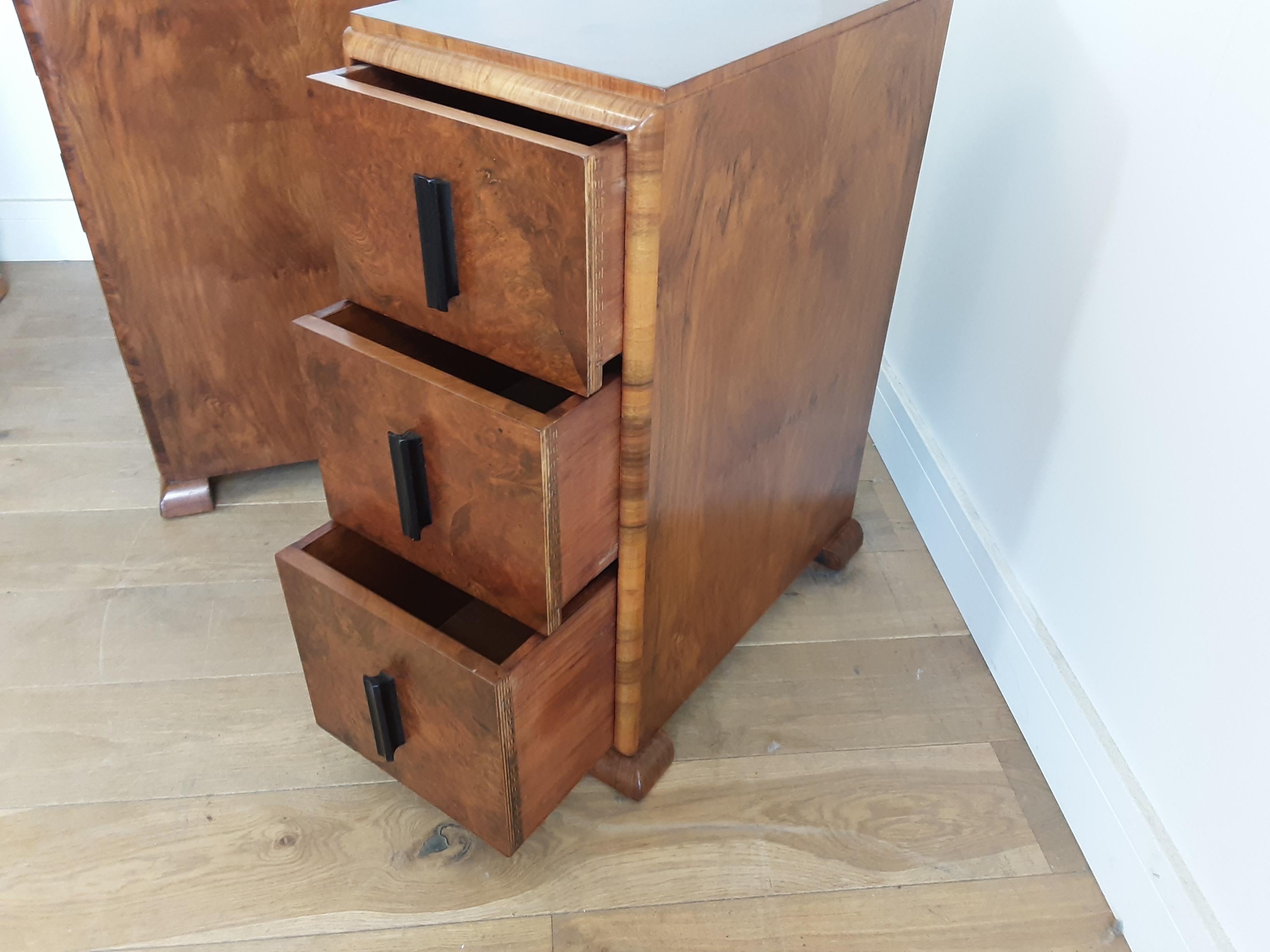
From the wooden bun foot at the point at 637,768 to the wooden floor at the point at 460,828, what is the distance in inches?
0.7

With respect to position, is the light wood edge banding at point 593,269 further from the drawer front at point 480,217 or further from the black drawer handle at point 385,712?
the black drawer handle at point 385,712

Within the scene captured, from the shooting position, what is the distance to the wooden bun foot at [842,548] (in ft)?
3.67

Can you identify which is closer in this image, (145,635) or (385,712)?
(385,712)

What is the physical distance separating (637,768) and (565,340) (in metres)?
0.44

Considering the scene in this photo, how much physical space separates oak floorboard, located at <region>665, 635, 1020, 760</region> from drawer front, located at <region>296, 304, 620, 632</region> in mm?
313

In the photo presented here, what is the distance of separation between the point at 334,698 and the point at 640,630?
0.26 metres

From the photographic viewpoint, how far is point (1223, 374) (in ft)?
2.31

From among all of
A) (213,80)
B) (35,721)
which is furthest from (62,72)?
(35,721)


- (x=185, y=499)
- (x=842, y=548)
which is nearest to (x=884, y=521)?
(x=842, y=548)

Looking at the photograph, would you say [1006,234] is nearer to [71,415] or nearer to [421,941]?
[421,941]

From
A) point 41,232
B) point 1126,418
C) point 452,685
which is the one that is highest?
point 1126,418

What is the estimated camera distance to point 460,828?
0.86 m

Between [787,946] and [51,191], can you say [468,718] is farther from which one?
[51,191]

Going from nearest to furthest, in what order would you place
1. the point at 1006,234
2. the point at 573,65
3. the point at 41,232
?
the point at 573,65 → the point at 1006,234 → the point at 41,232
